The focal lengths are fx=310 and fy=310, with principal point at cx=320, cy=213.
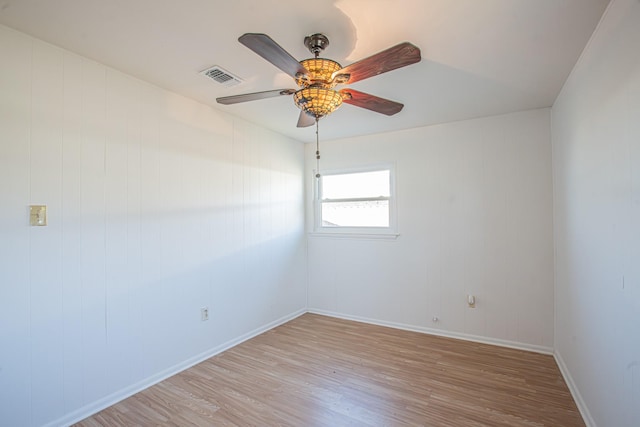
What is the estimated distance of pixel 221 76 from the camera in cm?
235

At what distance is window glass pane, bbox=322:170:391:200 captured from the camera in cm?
398

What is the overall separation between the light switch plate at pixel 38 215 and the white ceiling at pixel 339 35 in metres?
1.04

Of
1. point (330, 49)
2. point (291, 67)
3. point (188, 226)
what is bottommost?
point (188, 226)

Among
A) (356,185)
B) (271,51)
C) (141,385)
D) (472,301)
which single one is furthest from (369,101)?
(141,385)

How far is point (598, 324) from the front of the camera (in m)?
1.85

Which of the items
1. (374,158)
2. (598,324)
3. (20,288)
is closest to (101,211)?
(20,288)

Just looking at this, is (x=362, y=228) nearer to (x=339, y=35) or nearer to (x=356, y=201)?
(x=356, y=201)

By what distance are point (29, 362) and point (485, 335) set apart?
12.6ft

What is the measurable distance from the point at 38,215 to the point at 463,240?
3695 millimetres

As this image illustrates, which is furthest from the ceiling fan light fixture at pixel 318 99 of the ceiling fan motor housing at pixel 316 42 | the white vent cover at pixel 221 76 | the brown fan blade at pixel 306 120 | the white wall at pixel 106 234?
the white wall at pixel 106 234

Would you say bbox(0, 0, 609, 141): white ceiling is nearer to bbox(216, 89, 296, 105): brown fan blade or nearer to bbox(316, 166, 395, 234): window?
bbox(216, 89, 296, 105): brown fan blade

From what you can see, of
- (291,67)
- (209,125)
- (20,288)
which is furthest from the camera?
(209,125)

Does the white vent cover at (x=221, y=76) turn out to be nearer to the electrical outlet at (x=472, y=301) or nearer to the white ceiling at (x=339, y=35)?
the white ceiling at (x=339, y=35)

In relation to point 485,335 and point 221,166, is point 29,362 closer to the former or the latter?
point 221,166
